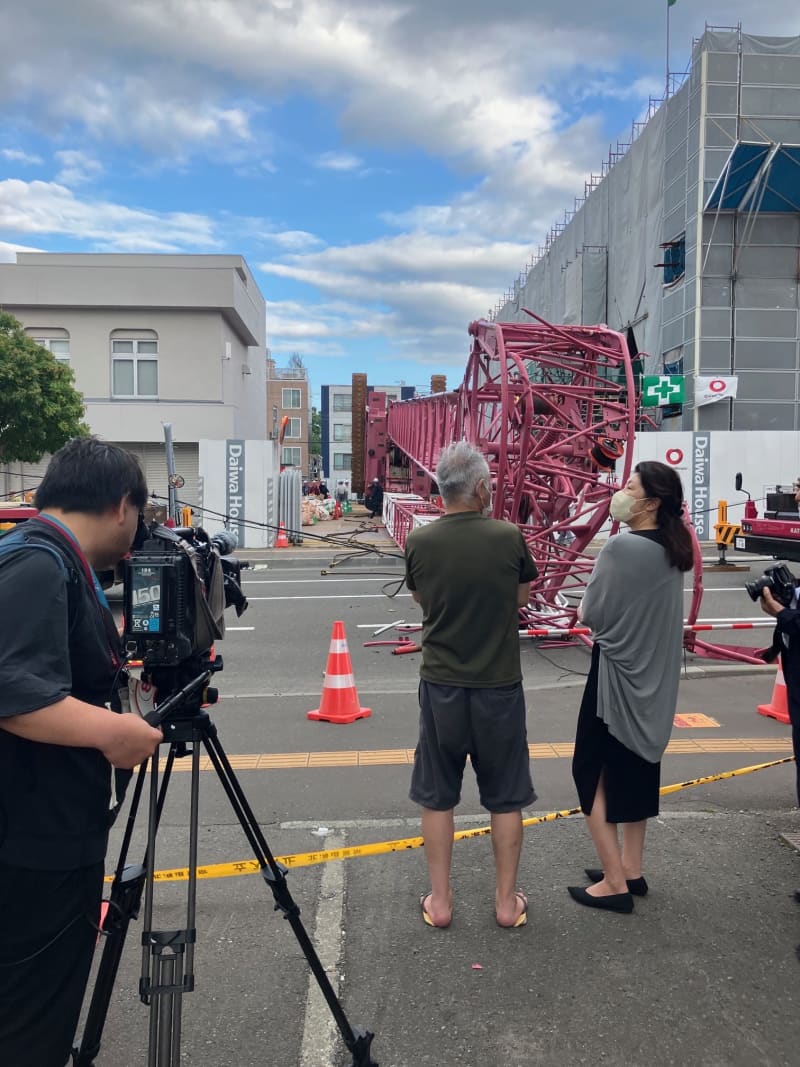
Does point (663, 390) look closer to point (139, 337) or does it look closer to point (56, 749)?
point (139, 337)

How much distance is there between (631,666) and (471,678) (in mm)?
676

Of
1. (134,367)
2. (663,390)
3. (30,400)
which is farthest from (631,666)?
(134,367)

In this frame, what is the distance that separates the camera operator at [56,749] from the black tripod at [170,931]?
0.19 metres

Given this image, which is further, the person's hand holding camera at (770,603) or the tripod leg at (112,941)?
the person's hand holding camera at (770,603)

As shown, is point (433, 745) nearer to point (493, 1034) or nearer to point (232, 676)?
point (493, 1034)

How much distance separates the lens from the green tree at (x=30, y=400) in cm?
2150

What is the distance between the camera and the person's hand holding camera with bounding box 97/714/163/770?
1784mm

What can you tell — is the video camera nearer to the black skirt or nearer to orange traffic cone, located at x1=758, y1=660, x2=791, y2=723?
the black skirt

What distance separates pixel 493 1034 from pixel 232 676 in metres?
5.63

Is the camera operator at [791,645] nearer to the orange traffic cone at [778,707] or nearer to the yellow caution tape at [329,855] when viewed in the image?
the yellow caution tape at [329,855]

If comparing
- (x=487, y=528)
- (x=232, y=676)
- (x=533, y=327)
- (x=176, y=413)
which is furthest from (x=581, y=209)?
(x=487, y=528)

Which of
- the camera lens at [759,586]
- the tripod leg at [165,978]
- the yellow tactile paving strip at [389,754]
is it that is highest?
the camera lens at [759,586]

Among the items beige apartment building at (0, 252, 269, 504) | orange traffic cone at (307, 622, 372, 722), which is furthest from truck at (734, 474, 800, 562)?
beige apartment building at (0, 252, 269, 504)

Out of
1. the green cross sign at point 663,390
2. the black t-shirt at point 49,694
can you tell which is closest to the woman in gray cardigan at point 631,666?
the black t-shirt at point 49,694
